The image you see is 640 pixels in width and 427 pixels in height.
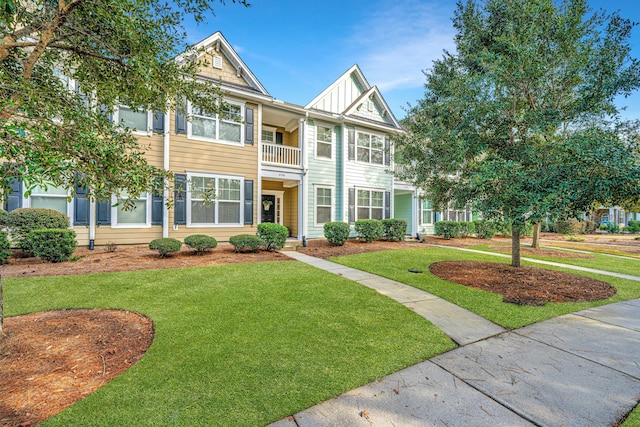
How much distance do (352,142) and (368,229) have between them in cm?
467

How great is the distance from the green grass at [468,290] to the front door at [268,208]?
6.68m

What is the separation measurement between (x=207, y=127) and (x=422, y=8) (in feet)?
27.5

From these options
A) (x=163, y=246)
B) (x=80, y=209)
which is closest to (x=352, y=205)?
(x=163, y=246)

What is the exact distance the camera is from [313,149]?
13.5 meters

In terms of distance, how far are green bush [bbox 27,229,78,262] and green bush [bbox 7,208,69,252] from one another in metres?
0.44

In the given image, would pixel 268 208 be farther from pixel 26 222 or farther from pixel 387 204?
pixel 26 222

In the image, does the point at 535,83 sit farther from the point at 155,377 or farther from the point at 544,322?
the point at 155,377

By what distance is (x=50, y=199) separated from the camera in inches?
337

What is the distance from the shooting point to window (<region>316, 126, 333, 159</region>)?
13672 millimetres

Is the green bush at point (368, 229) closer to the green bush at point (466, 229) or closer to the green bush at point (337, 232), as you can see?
the green bush at point (337, 232)

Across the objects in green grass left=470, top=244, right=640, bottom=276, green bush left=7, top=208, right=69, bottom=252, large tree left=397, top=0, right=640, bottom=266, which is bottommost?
green grass left=470, top=244, right=640, bottom=276

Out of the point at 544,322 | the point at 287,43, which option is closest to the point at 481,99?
the point at 544,322

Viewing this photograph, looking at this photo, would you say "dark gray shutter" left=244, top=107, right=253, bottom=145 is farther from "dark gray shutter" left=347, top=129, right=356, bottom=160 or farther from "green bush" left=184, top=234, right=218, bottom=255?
"dark gray shutter" left=347, top=129, right=356, bottom=160

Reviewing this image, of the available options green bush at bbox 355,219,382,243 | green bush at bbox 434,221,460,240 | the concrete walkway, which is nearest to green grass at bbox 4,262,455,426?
the concrete walkway
